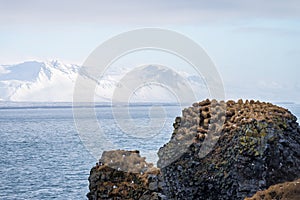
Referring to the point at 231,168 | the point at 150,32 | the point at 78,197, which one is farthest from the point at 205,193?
the point at 78,197

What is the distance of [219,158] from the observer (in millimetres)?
20016

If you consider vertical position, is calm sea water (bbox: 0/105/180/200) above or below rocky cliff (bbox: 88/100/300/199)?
below

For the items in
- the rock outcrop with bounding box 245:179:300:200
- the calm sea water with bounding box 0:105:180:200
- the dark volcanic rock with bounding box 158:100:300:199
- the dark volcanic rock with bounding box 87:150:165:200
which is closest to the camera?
the rock outcrop with bounding box 245:179:300:200

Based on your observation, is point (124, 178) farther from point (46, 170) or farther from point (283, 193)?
point (46, 170)

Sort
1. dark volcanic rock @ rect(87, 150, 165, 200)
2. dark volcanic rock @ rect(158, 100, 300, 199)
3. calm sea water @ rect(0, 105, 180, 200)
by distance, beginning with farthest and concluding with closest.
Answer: calm sea water @ rect(0, 105, 180, 200), dark volcanic rock @ rect(87, 150, 165, 200), dark volcanic rock @ rect(158, 100, 300, 199)

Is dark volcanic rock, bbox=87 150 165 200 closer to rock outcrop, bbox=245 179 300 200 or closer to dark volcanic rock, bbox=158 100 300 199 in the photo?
dark volcanic rock, bbox=158 100 300 199

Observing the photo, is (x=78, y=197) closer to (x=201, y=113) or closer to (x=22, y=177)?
(x=22, y=177)

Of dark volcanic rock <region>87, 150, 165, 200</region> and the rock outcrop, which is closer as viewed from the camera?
the rock outcrop

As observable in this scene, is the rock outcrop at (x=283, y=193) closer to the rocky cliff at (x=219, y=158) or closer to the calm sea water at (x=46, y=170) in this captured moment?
the rocky cliff at (x=219, y=158)

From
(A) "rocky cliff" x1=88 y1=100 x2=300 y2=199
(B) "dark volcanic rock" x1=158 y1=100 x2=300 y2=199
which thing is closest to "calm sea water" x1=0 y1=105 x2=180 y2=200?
(A) "rocky cliff" x1=88 y1=100 x2=300 y2=199

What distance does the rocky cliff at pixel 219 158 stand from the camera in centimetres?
1947

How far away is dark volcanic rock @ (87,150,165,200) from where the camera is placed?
20.4 meters

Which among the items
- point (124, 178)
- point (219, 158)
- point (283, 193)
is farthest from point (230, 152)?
point (283, 193)

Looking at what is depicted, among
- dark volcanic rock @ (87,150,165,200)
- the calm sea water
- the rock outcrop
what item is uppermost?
the rock outcrop
